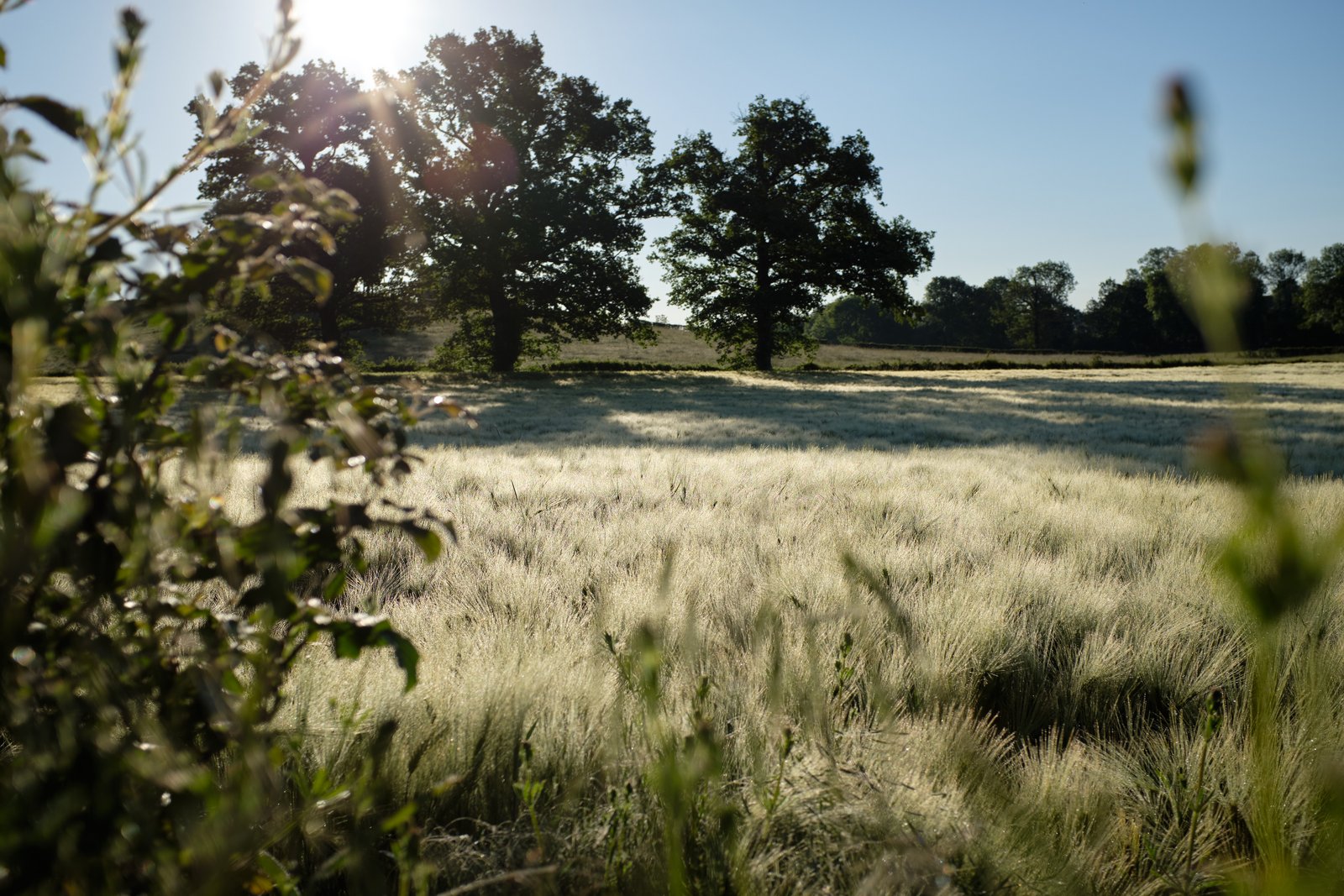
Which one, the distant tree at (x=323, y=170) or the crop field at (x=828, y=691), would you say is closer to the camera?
the crop field at (x=828, y=691)

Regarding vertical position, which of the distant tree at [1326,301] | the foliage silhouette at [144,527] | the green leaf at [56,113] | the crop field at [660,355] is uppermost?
the distant tree at [1326,301]

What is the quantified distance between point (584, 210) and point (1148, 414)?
733 inches

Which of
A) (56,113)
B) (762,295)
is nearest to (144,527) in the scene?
(56,113)

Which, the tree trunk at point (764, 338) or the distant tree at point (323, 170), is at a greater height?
the distant tree at point (323, 170)

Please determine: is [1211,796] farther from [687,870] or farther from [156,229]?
[156,229]

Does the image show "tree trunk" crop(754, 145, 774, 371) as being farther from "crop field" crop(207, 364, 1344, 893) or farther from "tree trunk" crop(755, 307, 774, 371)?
"crop field" crop(207, 364, 1344, 893)

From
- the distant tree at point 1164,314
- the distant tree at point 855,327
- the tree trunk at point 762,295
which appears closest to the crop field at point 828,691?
the tree trunk at point 762,295

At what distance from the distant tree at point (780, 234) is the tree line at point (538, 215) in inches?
3.0

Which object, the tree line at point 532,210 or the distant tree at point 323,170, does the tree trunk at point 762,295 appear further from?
the distant tree at point 323,170

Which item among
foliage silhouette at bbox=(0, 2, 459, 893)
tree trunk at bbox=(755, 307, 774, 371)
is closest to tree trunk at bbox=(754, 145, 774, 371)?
tree trunk at bbox=(755, 307, 774, 371)

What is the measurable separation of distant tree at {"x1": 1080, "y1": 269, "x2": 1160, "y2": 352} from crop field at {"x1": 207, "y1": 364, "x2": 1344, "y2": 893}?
82.2 meters

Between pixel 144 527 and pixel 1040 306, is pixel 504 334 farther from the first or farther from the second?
pixel 1040 306

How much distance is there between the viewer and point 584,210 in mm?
24703

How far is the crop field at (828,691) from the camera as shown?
3.91 feet
